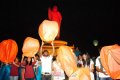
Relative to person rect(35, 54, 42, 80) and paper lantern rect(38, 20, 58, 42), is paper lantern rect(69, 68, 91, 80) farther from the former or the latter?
person rect(35, 54, 42, 80)

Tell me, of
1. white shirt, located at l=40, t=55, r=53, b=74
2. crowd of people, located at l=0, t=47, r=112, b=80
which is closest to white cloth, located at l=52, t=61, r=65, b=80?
crowd of people, located at l=0, t=47, r=112, b=80

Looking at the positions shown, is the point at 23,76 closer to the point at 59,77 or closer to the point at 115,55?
the point at 59,77

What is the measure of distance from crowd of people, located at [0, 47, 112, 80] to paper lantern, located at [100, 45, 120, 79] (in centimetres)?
234

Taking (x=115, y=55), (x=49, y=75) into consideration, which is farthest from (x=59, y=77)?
(x=115, y=55)

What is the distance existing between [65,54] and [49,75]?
237 centimetres

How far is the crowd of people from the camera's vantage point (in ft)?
28.4

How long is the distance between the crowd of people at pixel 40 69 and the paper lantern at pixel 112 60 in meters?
2.34

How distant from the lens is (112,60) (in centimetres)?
611

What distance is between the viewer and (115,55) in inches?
242

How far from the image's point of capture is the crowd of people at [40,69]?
8.65 metres

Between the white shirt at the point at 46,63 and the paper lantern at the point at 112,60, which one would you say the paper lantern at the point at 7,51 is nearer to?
the white shirt at the point at 46,63

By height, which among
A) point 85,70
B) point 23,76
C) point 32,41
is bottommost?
point 23,76

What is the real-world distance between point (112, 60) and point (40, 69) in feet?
11.3

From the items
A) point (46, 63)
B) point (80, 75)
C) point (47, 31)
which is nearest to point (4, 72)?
point (46, 63)
